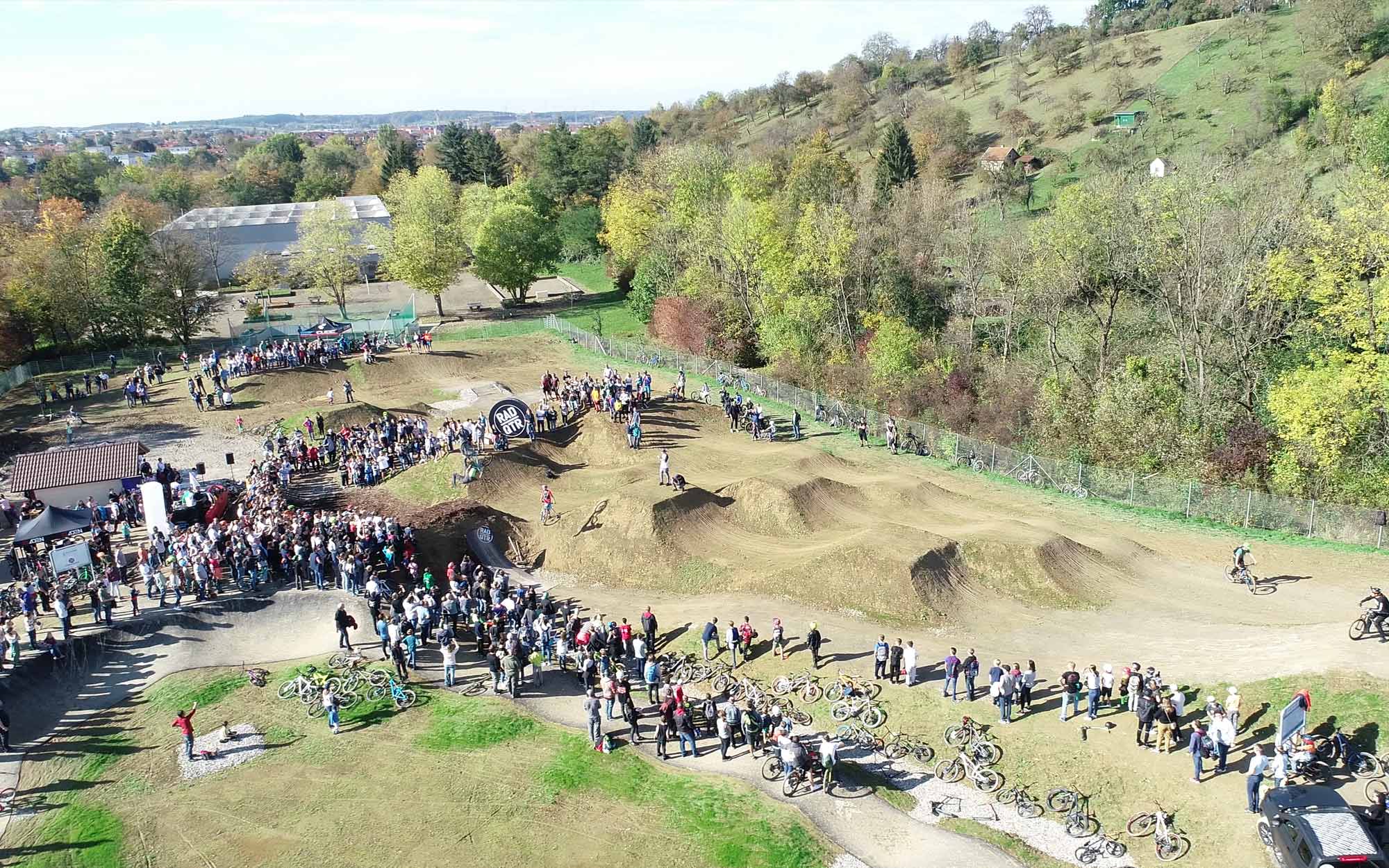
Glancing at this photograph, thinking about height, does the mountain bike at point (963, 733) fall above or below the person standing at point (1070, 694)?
below

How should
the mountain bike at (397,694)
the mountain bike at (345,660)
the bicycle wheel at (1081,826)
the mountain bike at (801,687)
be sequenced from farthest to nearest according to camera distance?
the mountain bike at (345,660) < the mountain bike at (801,687) < the mountain bike at (397,694) < the bicycle wheel at (1081,826)

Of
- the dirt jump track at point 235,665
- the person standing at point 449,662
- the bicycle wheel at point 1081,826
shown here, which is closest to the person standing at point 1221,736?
the bicycle wheel at point 1081,826

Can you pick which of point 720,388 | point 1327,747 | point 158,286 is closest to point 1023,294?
point 720,388

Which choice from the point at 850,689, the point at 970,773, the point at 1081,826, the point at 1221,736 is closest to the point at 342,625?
the point at 850,689

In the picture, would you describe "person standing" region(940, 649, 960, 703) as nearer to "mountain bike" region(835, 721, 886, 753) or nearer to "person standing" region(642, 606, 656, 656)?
"mountain bike" region(835, 721, 886, 753)

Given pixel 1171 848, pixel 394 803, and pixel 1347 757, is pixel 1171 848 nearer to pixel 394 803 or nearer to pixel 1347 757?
pixel 1347 757

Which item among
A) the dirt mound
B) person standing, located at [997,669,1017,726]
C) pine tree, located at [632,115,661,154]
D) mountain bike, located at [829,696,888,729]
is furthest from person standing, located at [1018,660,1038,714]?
pine tree, located at [632,115,661,154]

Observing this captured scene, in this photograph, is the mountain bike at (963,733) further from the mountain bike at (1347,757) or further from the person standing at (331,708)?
the person standing at (331,708)
